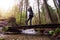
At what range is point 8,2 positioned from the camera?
6.55ft

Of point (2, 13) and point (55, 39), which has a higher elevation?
point (2, 13)

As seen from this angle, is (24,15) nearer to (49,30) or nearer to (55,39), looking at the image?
(49,30)

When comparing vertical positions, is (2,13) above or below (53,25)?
above

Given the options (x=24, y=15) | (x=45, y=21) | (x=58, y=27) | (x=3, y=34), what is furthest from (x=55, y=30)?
(x=3, y=34)

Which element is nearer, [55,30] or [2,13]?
[55,30]

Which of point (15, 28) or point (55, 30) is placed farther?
point (15, 28)

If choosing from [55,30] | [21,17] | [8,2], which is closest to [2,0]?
[8,2]

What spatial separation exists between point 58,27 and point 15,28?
0.54 m

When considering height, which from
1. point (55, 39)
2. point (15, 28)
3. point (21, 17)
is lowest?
point (55, 39)

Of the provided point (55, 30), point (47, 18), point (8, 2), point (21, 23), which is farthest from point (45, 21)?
point (8, 2)

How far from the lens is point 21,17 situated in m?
1.95

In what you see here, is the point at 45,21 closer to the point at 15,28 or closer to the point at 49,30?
the point at 49,30

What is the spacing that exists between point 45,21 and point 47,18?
0.04 meters

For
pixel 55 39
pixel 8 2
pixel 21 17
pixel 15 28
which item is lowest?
pixel 55 39
